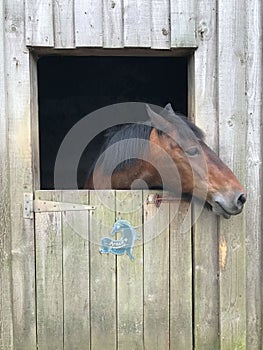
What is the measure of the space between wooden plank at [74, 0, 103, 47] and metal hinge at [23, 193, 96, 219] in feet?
2.59

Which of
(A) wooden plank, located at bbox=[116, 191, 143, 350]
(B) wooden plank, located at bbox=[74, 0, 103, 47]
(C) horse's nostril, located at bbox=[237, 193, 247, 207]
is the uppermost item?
(B) wooden plank, located at bbox=[74, 0, 103, 47]

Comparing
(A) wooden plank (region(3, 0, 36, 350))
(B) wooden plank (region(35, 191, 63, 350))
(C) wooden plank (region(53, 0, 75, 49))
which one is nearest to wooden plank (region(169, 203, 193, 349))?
(B) wooden plank (region(35, 191, 63, 350))

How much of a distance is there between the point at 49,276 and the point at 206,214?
0.86 metres

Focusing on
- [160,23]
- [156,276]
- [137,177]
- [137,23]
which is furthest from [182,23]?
[156,276]

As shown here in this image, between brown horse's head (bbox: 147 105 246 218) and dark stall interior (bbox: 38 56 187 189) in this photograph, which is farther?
dark stall interior (bbox: 38 56 187 189)

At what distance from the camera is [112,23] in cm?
228

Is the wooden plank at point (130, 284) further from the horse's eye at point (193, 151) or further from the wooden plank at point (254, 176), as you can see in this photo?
the wooden plank at point (254, 176)

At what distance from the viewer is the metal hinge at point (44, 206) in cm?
230

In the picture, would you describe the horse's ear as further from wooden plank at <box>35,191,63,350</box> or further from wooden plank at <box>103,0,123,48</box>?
wooden plank at <box>35,191,63,350</box>

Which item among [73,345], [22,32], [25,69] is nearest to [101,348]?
[73,345]

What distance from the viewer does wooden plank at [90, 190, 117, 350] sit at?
232cm

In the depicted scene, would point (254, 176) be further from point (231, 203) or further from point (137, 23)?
Result: point (137, 23)

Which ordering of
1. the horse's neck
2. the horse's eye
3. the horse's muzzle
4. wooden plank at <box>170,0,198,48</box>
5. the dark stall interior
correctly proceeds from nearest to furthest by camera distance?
the horse's muzzle < the horse's eye < wooden plank at <box>170,0,198,48</box> < the horse's neck < the dark stall interior

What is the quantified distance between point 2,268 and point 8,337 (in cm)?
36
